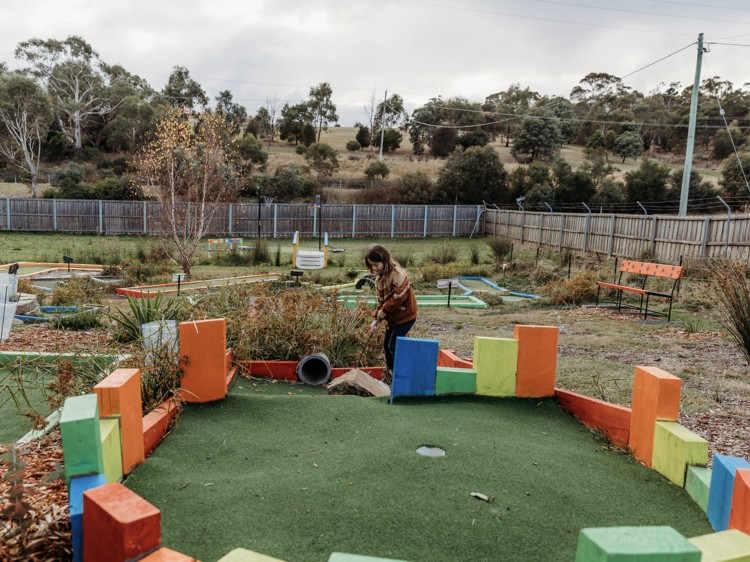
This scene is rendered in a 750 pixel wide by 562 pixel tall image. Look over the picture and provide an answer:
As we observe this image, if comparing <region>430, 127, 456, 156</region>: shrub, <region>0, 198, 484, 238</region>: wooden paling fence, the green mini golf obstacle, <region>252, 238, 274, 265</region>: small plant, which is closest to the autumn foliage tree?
<region>252, 238, 274, 265</region>: small plant

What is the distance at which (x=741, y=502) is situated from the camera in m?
1.84

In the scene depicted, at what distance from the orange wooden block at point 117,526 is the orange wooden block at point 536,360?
8.66ft

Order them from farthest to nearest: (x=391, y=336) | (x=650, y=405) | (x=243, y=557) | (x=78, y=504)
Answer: (x=391, y=336), (x=650, y=405), (x=78, y=504), (x=243, y=557)

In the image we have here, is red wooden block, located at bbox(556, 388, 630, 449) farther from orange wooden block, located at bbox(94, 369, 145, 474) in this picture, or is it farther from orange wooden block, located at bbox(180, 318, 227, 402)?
orange wooden block, located at bbox(94, 369, 145, 474)

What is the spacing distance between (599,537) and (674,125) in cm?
6611

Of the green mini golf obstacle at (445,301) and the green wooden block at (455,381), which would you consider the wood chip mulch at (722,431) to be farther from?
the green mini golf obstacle at (445,301)

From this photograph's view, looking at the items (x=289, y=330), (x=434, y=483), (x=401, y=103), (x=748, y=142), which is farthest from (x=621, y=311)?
(x=401, y=103)

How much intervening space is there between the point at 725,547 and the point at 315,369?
12.2ft

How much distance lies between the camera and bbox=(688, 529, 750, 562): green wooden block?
1.38 m

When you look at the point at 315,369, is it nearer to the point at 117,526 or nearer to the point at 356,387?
the point at 356,387

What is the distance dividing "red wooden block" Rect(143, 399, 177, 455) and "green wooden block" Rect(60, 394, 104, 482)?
78 cm

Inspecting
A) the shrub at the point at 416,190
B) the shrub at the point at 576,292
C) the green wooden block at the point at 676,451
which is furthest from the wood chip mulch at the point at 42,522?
the shrub at the point at 416,190

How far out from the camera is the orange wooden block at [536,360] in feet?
11.6

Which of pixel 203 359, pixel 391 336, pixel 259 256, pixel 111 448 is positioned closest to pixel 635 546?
pixel 111 448
